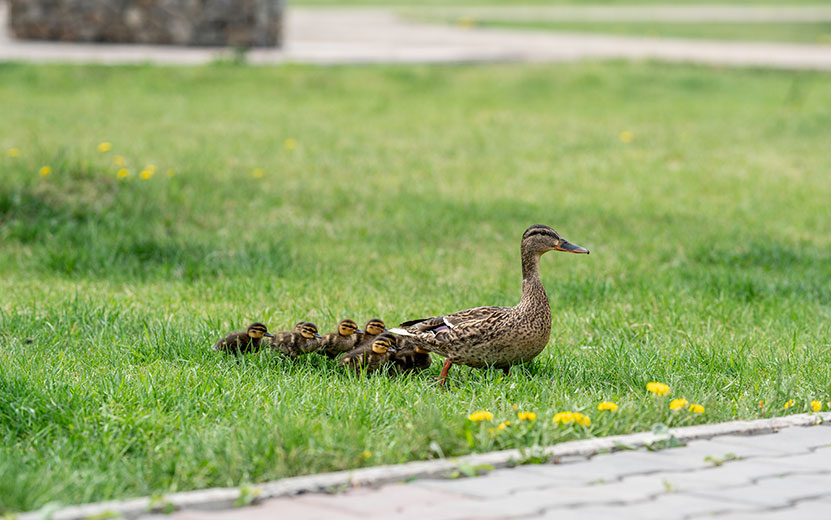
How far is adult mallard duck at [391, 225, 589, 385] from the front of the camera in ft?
21.0

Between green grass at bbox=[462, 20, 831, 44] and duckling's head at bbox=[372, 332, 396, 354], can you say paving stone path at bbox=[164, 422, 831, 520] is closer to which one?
duckling's head at bbox=[372, 332, 396, 354]

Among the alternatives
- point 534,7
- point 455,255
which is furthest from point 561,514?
point 534,7

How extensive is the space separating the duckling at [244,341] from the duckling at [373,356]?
1.74ft

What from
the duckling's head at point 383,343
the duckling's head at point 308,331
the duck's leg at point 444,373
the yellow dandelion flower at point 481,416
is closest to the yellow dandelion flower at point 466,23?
the duckling's head at point 308,331

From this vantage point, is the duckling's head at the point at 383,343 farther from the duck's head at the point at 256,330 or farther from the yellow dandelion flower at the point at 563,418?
the yellow dandelion flower at the point at 563,418

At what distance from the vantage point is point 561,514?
4281mm

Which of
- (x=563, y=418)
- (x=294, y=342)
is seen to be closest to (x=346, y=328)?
(x=294, y=342)

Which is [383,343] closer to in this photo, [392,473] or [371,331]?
[371,331]

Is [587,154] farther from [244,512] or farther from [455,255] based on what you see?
[244,512]

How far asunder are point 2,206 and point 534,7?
43.7m

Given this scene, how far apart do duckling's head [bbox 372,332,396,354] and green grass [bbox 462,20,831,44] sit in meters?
29.8

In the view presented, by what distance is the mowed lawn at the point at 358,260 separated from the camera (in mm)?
5289

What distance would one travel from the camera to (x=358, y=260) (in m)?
9.84

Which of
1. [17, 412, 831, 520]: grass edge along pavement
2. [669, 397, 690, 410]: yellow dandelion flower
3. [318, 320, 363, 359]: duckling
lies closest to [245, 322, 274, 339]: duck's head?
[318, 320, 363, 359]: duckling
